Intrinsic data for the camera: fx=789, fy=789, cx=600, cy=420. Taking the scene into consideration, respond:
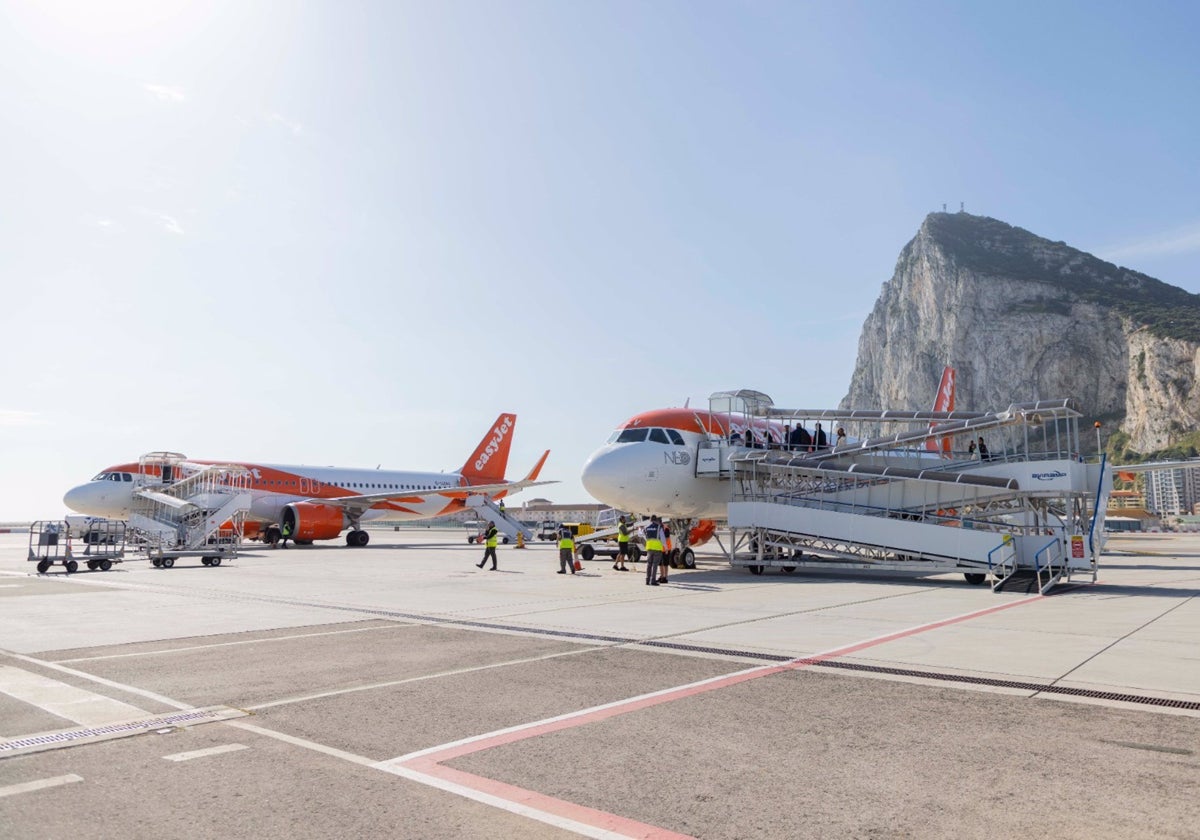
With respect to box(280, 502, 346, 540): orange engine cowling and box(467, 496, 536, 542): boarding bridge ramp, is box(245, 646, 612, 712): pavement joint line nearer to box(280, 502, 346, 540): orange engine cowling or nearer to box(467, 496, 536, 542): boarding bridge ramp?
box(280, 502, 346, 540): orange engine cowling

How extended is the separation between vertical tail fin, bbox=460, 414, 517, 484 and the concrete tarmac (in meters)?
41.1

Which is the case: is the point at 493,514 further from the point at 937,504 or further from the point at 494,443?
the point at 937,504

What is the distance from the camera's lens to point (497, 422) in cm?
5500

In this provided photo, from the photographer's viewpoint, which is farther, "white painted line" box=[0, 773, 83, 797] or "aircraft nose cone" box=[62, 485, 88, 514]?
"aircraft nose cone" box=[62, 485, 88, 514]

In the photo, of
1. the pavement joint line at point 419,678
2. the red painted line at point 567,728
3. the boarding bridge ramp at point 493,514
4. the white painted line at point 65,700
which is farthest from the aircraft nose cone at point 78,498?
the red painted line at point 567,728

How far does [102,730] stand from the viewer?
5844mm

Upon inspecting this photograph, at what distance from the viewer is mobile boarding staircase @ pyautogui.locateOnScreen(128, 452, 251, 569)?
96.3ft

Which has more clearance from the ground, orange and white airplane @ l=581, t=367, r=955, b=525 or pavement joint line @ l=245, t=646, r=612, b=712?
orange and white airplane @ l=581, t=367, r=955, b=525

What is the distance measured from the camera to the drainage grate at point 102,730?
546cm

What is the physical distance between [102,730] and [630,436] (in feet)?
60.0

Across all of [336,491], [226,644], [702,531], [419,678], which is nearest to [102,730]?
[419,678]

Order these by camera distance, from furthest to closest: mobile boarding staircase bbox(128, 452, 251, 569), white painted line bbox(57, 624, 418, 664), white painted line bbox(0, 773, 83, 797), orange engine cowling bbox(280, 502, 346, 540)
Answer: orange engine cowling bbox(280, 502, 346, 540) → mobile boarding staircase bbox(128, 452, 251, 569) → white painted line bbox(57, 624, 418, 664) → white painted line bbox(0, 773, 83, 797)

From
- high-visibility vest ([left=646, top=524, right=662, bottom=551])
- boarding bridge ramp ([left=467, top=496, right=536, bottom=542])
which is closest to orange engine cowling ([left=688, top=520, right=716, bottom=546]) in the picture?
high-visibility vest ([left=646, top=524, right=662, bottom=551])

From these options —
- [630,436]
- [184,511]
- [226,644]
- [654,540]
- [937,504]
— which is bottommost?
[226,644]
